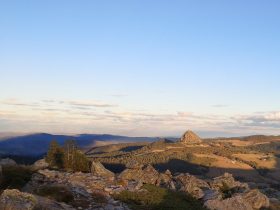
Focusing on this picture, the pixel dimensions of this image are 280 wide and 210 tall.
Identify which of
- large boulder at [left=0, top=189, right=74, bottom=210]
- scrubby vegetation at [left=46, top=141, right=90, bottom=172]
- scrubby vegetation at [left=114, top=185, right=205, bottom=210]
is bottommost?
scrubby vegetation at [left=114, top=185, right=205, bottom=210]

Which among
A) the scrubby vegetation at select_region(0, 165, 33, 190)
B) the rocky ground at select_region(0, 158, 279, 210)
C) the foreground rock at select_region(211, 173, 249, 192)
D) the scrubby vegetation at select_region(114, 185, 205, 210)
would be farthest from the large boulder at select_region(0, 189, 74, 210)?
the foreground rock at select_region(211, 173, 249, 192)

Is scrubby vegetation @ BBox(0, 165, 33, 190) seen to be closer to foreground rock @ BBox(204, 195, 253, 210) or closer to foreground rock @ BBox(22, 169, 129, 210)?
foreground rock @ BBox(22, 169, 129, 210)

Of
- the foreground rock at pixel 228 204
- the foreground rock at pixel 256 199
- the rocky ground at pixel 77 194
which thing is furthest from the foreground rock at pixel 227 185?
the foreground rock at pixel 228 204

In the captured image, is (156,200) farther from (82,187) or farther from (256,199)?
(256,199)

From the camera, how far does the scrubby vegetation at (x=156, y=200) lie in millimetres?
41487

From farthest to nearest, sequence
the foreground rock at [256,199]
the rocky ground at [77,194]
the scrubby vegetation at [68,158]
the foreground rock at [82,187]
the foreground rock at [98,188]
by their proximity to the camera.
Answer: the scrubby vegetation at [68,158]
the foreground rock at [256,199]
the foreground rock at [98,188]
the foreground rock at [82,187]
the rocky ground at [77,194]

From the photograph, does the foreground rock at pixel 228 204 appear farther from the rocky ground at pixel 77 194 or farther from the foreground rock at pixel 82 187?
the foreground rock at pixel 82 187

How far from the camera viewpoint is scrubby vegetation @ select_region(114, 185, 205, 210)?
136 ft

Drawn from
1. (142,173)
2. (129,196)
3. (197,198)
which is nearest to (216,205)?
(197,198)

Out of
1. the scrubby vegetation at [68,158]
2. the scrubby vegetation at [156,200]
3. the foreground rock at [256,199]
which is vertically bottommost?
the foreground rock at [256,199]

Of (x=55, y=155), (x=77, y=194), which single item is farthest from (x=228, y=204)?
(x=55, y=155)

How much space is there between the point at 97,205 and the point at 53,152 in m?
43.6

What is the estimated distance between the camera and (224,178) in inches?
3236

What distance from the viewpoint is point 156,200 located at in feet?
142
